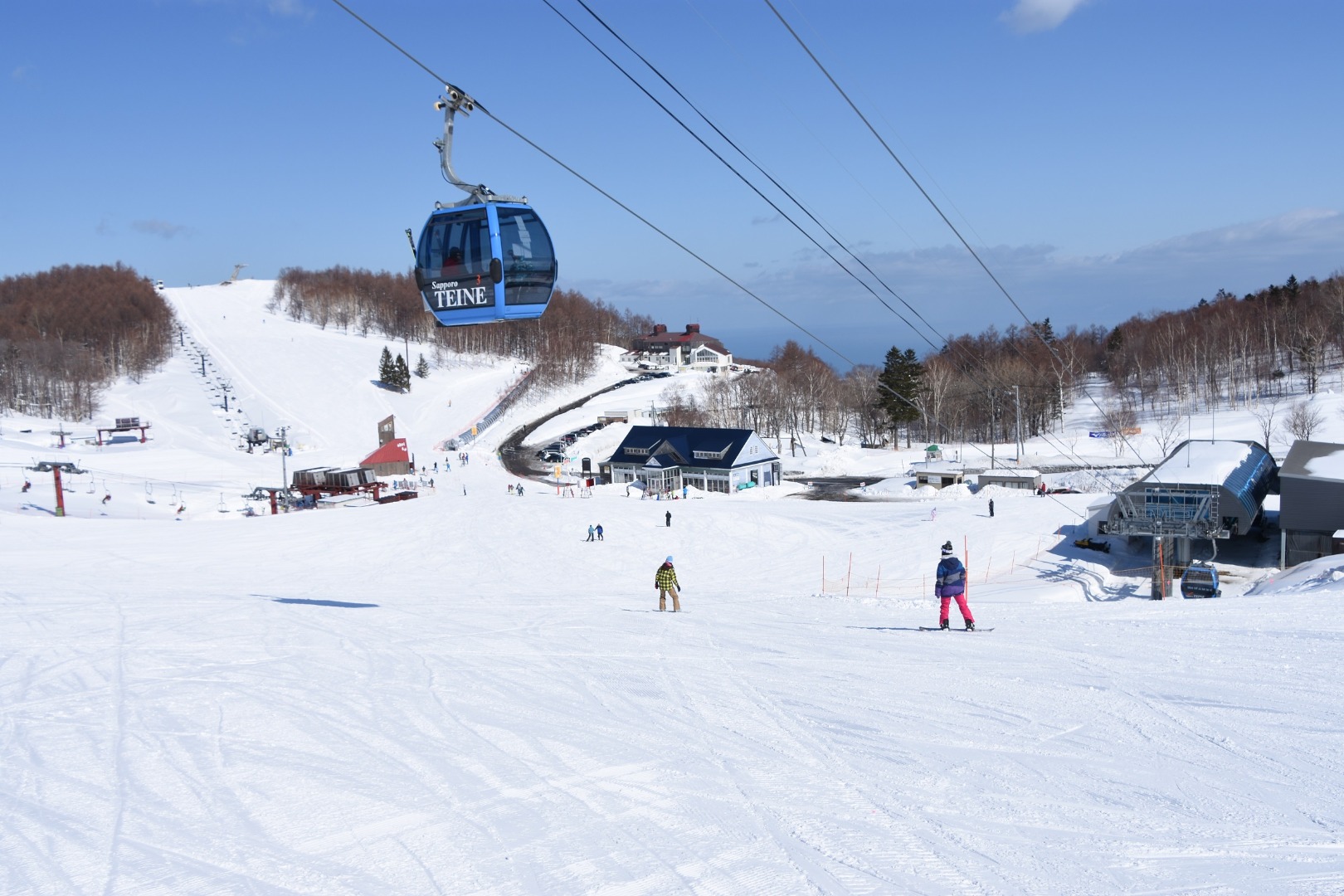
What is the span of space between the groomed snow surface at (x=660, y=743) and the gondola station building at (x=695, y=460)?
30.4 meters

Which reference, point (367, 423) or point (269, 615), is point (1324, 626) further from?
point (367, 423)

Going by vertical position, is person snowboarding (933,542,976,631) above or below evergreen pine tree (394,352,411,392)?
below

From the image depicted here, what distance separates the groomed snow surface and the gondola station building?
3042cm

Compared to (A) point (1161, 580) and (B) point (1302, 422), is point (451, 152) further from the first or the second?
(B) point (1302, 422)

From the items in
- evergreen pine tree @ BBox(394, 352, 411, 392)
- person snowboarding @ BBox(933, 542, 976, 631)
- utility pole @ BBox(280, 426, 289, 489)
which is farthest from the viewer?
evergreen pine tree @ BBox(394, 352, 411, 392)

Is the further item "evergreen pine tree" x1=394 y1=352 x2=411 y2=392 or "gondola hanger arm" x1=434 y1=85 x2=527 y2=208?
"evergreen pine tree" x1=394 y1=352 x2=411 y2=392

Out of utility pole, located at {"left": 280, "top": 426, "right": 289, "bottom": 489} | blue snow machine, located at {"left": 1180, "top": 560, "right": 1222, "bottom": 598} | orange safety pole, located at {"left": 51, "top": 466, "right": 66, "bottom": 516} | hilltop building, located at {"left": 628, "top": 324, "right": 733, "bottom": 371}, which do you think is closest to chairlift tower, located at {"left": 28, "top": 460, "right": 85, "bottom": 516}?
orange safety pole, located at {"left": 51, "top": 466, "right": 66, "bottom": 516}

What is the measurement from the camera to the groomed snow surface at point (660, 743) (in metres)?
4.63

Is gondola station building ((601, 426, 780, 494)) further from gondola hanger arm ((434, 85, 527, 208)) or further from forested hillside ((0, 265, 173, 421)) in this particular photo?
forested hillside ((0, 265, 173, 421))

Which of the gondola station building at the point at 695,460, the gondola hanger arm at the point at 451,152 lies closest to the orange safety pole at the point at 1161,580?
the gondola hanger arm at the point at 451,152

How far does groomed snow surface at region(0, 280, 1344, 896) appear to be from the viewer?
15.2ft

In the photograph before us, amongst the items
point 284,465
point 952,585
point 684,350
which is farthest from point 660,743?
point 684,350

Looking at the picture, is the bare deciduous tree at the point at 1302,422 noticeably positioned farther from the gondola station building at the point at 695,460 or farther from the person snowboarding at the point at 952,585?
the person snowboarding at the point at 952,585

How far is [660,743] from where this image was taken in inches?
256
